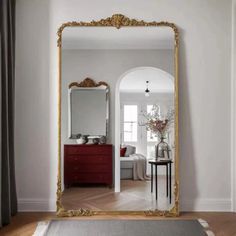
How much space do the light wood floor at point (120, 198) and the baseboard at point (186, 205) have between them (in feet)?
0.65

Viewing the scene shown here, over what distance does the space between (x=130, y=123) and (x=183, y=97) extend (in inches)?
28.9

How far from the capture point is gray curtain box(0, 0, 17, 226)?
13.0ft

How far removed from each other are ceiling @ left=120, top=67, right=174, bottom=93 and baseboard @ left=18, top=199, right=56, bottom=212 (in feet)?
5.42

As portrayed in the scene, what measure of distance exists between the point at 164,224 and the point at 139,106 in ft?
4.64

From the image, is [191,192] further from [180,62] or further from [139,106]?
[180,62]

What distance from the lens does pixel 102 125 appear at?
446cm

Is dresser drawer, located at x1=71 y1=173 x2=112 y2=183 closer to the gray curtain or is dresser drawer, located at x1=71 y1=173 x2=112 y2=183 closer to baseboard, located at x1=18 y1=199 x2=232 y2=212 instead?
baseboard, located at x1=18 y1=199 x2=232 y2=212

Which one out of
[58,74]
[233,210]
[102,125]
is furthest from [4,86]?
[233,210]

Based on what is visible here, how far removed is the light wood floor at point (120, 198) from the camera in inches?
173

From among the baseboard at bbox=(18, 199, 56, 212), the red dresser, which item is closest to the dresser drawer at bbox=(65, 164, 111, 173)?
the red dresser

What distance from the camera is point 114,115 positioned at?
4496 millimetres

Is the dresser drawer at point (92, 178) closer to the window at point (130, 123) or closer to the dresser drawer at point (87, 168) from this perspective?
the dresser drawer at point (87, 168)

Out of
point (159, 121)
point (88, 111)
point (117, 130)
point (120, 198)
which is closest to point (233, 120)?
point (159, 121)

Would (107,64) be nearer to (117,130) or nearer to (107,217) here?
(117,130)
